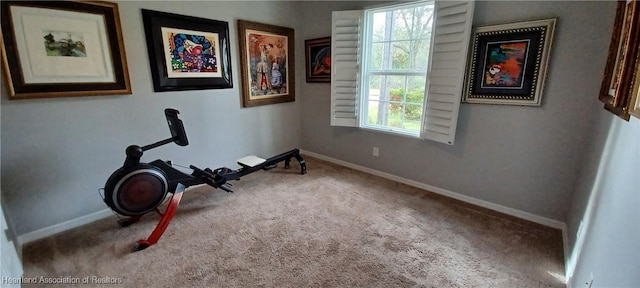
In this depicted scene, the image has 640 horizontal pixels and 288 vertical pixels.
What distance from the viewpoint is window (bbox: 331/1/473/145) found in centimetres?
245

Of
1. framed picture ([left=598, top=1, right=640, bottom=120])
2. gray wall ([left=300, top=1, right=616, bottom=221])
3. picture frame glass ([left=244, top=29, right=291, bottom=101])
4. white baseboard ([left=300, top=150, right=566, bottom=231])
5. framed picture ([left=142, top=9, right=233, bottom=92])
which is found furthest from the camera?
picture frame glass ([left=244, top=29, right=291, bottom=101])

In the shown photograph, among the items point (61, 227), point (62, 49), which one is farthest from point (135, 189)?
point (62, 49)

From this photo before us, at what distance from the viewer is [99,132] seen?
2.28 metres

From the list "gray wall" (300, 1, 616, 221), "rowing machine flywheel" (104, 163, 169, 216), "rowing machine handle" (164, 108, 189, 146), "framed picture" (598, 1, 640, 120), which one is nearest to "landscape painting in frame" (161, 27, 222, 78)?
"rowing machine handle" (164, 108, 189, 146)

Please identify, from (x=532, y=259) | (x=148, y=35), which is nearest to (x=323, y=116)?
(x=148, y=35)

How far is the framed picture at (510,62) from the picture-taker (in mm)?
2104

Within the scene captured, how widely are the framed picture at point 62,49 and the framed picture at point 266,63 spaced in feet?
3.87

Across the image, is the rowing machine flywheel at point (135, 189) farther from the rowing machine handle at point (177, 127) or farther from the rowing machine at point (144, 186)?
the rowing machine handle at point (177, 127)

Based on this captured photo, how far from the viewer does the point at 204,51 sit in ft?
9.10

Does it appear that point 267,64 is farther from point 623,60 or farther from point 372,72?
point 623,60

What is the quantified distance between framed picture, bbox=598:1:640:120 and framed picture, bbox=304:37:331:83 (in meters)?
2.47

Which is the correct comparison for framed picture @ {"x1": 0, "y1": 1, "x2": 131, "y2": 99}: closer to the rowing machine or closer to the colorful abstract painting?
the rowing machine

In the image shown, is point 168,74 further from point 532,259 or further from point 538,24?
point 532,259

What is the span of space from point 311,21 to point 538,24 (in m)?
2.38
